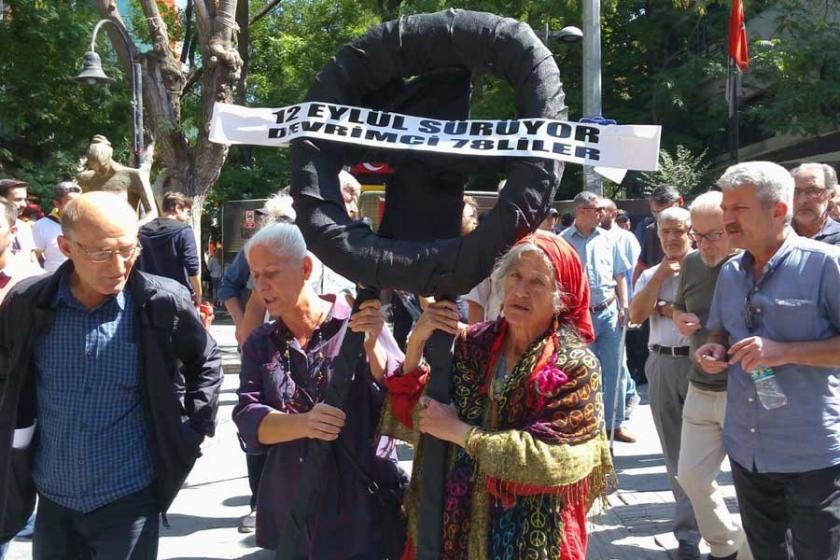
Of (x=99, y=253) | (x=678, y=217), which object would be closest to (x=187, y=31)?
(x=678, y=217)

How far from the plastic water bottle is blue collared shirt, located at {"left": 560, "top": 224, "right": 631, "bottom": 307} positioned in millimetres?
3548

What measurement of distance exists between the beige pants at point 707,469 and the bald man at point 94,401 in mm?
2376

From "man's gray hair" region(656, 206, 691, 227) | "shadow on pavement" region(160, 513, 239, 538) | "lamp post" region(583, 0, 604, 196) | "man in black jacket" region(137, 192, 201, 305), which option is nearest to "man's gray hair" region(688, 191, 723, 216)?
"man's gray hair" region(656, 206, 691, 227)

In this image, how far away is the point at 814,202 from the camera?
4.77 metres

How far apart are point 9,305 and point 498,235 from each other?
1.76 metres

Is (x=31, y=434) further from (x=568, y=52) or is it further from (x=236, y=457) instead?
(x=568, y=52)

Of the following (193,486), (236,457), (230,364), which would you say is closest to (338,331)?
(193,486)

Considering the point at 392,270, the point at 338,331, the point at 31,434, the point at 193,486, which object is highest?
the point at 392,270

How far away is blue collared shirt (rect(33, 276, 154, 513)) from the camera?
9.36ft

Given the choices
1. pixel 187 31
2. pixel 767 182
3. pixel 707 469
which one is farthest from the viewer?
pixel 187 31

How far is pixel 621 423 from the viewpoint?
7.14 metres

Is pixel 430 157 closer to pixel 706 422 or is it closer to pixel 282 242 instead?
pixel 282 242

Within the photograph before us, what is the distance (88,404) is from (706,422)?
2.79 meters

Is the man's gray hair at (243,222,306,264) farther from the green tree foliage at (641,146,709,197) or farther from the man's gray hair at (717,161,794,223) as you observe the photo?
the green tree foliage at (641,146,709,197)
